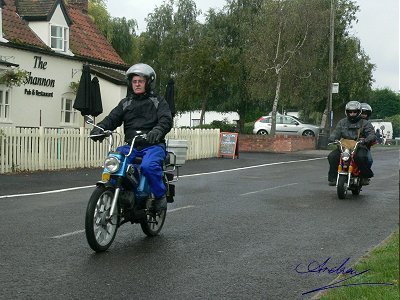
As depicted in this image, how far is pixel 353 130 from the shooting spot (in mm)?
14023

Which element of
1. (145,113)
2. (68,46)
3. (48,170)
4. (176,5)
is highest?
(176,5)

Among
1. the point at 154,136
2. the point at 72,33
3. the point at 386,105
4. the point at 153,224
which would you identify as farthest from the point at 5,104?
the point at 386,105

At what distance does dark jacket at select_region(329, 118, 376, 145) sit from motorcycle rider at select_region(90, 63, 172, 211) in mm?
6410

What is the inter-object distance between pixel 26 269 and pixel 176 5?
49.7 meters

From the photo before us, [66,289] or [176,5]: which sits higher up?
[176,5]

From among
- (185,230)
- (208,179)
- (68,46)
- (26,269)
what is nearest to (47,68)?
(68,46)

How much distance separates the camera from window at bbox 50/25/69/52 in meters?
32.9

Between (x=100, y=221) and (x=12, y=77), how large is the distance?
21.0 m

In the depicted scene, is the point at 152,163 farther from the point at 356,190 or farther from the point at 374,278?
the point at 356,190

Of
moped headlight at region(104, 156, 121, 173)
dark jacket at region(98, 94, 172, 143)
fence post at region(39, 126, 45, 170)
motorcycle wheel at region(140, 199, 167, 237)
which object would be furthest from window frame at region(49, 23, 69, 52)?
moped headlight at region(104, 156, 121, 173)

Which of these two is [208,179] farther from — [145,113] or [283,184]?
[145,113]

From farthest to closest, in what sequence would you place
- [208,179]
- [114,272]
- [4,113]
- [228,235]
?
[4,113] → [208,179] → [228,235] → [114,272]

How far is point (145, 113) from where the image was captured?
27.1 ft

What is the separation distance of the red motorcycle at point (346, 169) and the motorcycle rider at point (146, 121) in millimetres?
5835
